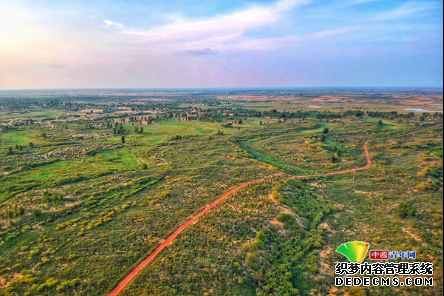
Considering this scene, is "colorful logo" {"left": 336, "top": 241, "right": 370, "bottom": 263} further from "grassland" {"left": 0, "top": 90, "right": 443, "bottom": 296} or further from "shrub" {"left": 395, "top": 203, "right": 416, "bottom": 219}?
"shrub" {"left": 395, "top": 203, "right": 416, "bottom": 219}

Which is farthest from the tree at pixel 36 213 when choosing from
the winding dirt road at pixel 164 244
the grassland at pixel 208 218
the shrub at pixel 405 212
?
the shrub at pixel 405 212

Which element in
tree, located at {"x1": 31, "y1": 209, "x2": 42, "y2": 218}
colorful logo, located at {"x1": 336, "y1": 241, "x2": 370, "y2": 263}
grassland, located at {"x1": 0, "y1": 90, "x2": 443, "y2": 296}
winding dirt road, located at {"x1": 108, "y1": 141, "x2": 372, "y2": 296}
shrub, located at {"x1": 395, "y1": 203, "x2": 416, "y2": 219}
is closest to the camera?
winding dirt road, located at {"x1": 108, "y1": 141, "x2": 372, "y2": 296}

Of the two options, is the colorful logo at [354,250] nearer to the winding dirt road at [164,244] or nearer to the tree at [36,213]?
the winding dirt road at [164,244]

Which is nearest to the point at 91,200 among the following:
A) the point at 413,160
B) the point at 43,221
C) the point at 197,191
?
the point at 43,221

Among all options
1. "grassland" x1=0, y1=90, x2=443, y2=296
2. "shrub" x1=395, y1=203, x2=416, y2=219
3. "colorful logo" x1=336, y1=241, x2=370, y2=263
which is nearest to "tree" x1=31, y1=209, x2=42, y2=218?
"grassland" x1=0, y1=90, x2=443, y2=296

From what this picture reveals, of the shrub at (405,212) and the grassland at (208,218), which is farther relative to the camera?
the shrub at (405,212)
